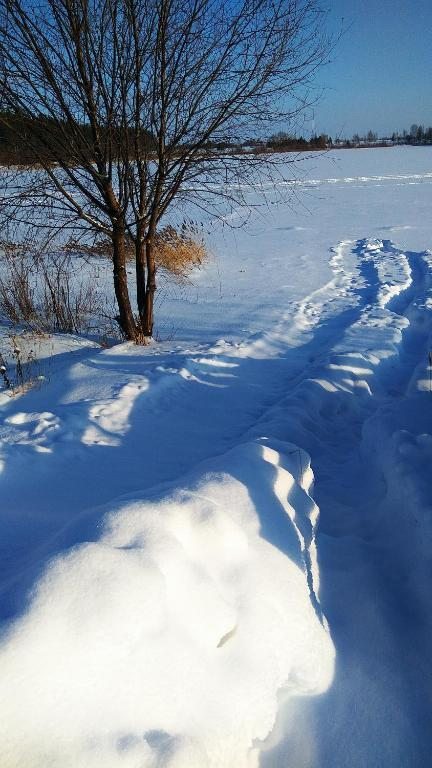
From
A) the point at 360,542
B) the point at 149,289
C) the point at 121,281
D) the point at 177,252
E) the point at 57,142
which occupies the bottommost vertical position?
the point at 360,542

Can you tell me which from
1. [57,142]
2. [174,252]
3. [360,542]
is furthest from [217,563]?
[174,252]

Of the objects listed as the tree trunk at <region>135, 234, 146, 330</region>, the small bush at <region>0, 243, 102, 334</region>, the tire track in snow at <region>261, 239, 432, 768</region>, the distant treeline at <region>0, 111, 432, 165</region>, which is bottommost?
the tire track in snow at <region>261, 239, 432, 768</region>

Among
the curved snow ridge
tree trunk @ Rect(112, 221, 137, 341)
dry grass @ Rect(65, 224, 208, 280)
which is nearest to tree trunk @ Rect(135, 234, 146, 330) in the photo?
tree trunk @ Rect(112, 221, 137, 341)

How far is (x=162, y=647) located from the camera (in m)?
1.49

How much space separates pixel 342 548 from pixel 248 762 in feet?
3.85

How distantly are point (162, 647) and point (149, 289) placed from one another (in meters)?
4.71

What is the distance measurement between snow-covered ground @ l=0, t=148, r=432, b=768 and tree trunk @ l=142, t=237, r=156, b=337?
79 centimetres

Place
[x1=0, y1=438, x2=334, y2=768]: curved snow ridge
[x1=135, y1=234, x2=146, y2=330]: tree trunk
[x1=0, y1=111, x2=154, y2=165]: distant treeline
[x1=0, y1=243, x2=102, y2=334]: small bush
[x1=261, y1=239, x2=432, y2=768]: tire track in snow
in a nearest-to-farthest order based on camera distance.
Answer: [x1=0, y1=438, x2=334, y2=768]: curved snow ridge → [x1=261, y1=239, x2=432, y2=768]: tire track in snow → [x1=0, y1=111, x2=154, y2=165]: distant treeline → [x1=135, y1=234, x2=146, y2=330]: tree trunk → [x1=0, y1=243, x2=102, y2=334]: small bush

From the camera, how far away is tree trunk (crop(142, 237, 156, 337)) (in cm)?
570

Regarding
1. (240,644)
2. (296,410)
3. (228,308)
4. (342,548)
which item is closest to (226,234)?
(228,308)

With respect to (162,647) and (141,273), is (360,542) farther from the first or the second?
(141,273)

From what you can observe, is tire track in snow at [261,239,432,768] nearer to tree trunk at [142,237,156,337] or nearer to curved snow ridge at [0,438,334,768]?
curved snow ridge at [0,438,334,768]

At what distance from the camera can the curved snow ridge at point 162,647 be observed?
1.28 metres

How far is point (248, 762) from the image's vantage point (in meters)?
1.51
